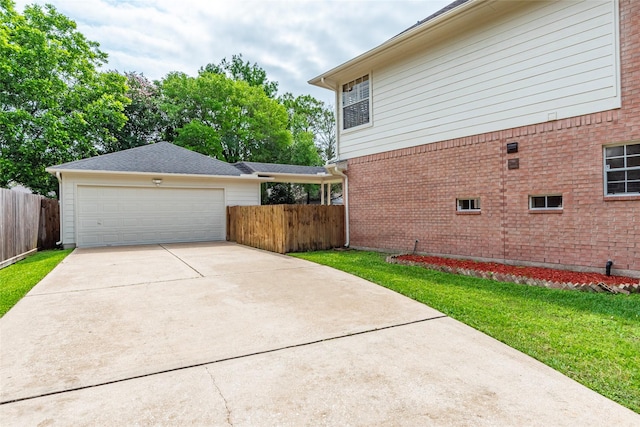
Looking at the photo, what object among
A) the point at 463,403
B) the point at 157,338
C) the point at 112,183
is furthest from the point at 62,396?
the point at 112,183

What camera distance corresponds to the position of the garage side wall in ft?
37.2

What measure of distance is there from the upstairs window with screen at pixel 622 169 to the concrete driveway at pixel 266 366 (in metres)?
4.18

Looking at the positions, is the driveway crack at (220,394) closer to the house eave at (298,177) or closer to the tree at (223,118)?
the house eave at (298,177)

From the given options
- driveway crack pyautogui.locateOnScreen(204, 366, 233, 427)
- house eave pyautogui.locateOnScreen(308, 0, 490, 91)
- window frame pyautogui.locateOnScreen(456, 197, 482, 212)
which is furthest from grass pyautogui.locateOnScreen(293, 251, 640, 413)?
house eave pyautogui.locateOnScreen(308, 0, 490, 91)

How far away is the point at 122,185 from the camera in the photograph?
12.1m

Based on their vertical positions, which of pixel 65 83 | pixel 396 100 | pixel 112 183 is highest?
pixel 65 83

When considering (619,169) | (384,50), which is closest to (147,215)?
(384,50)

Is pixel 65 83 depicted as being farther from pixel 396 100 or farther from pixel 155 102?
pixel 396 100

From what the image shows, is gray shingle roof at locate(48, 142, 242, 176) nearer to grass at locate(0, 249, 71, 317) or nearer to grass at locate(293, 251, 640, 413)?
grass at locate(0, 249, 71, 317)

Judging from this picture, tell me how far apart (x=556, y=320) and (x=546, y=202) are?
11.6ft

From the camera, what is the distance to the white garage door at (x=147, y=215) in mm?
11609

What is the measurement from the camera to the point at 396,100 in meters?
9.21

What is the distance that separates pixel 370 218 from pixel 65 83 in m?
18.0

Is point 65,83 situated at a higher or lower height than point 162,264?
higher
